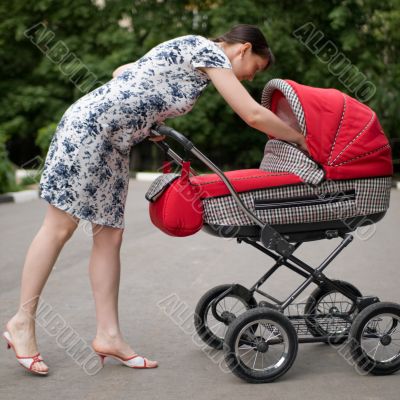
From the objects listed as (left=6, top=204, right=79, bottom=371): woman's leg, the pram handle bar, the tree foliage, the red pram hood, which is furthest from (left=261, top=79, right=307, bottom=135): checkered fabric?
the tree foliage

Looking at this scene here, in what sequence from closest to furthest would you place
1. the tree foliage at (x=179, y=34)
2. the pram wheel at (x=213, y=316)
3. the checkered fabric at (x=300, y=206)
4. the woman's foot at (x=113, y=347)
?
the checkered fabric at (x=300, y=206)
the woman's foot at (x=113, y=347)
the pram wheel at (x=213, y=316)
the tree foliage at (x=179, y=34)

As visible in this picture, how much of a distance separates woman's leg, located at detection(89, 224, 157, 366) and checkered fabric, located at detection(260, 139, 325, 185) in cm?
80

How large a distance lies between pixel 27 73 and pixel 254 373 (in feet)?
59.2

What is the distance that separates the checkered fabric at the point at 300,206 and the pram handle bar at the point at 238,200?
0.06 metres

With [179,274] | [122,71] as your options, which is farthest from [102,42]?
[122,71]

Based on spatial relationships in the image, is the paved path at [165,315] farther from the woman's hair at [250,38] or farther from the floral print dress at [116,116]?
the woman's hair at [250,38]

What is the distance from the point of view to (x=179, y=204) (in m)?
3.71

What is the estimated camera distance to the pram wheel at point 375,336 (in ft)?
12.7

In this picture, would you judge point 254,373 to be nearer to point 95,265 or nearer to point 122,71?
point 95,265

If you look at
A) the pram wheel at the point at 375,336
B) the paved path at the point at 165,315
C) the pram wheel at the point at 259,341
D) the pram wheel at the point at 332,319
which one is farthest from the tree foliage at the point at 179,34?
the pram wheel at the point at 259,341

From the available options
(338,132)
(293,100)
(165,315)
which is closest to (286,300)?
(338,132)

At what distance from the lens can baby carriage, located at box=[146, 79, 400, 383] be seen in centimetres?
376

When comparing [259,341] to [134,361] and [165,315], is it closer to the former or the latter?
[134,361]

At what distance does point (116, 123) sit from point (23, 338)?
1074mm
